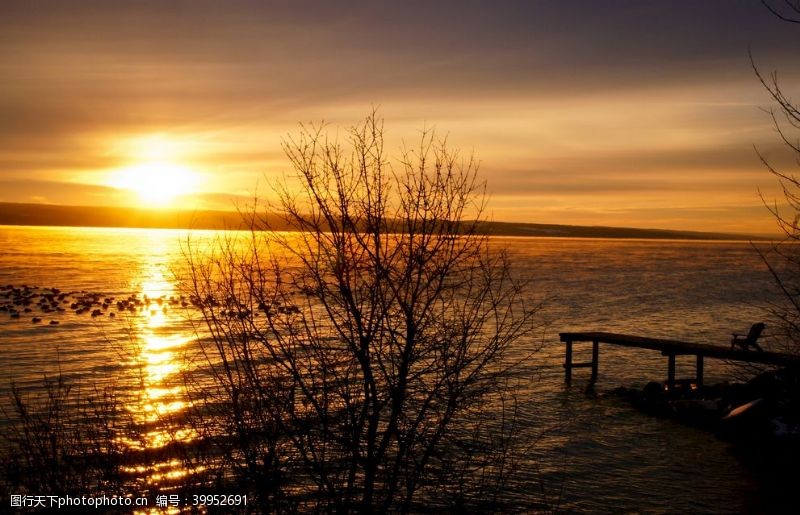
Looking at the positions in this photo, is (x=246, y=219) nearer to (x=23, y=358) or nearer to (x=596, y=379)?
(x=596, y=379)

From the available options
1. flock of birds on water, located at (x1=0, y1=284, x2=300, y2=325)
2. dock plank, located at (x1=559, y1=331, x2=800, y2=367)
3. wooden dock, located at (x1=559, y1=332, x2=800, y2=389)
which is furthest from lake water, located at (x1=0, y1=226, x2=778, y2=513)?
dock plank, located at (x1=559, y1=331, x2=800, y2=367)

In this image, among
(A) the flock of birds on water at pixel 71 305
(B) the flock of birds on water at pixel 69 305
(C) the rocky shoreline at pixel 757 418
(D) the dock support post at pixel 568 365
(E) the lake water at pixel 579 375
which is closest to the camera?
(E) the lake water at pixel 579 375

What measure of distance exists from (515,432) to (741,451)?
6.32m

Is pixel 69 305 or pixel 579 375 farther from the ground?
pixel 69 305

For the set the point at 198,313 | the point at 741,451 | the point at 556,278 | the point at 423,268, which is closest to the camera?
the point at 423,268

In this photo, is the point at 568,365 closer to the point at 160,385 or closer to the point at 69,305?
the point at 160,385

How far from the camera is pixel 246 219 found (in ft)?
33.1

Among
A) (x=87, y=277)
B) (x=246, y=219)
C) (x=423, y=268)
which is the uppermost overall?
(x=246, y=219)

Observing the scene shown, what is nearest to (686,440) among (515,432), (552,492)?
(515,432)

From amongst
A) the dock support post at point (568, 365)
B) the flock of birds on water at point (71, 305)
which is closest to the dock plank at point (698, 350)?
the dock support post at point (568, 365)

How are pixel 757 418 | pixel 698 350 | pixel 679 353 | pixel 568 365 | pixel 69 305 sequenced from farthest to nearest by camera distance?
pixel 69 305 → pixel 568 365 → pixel 679 353 → pixel 698 350 → pixel 757 418

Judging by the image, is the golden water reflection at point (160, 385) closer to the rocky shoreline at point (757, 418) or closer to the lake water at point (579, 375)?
the lake water at point (579, 375)

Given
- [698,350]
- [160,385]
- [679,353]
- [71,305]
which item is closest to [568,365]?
[679,353]

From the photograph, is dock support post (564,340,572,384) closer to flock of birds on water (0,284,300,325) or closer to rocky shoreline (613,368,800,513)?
rocky shoreline (613,368,800,513)
